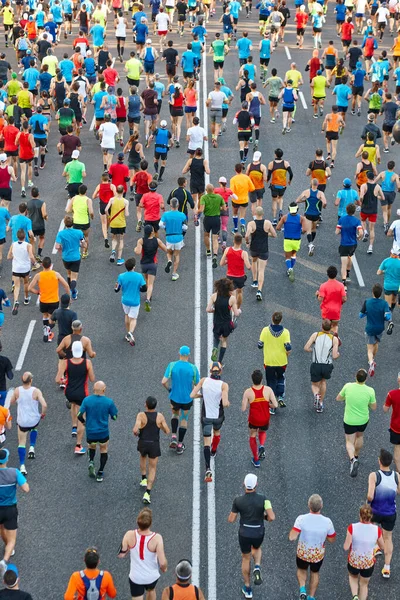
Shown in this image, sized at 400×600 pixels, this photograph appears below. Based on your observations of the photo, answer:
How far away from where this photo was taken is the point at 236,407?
61.7 feet

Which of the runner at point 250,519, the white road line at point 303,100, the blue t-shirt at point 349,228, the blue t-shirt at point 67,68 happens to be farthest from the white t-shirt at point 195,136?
the runner at point 250,519

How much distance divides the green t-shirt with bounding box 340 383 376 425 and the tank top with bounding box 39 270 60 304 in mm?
6059

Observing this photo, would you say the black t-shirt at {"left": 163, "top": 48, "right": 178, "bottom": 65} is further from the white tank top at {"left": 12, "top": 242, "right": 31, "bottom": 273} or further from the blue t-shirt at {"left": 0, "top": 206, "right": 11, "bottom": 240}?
the white tank top at {"left": 12, "top": 242, "right": 31, "bottom": 273}

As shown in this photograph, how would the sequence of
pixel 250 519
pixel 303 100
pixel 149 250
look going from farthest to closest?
pixel 303 100 → pixel 149 250 → pixel 250 519

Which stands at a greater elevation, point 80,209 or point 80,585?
point 80,585

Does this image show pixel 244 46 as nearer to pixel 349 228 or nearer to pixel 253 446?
pixel 349 228

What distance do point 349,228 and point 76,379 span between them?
7.68 m

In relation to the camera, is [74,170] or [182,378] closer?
[182,378]

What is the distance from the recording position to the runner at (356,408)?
1672 cm

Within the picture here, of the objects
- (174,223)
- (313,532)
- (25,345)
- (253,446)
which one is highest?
(313,532)

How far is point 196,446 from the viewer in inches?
696

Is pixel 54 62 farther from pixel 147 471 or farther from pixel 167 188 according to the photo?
pixel 147 471

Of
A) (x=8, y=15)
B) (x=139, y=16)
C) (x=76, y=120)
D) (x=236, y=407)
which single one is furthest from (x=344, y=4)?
(x=236, y=407)

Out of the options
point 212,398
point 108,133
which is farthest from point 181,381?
point 108,133
